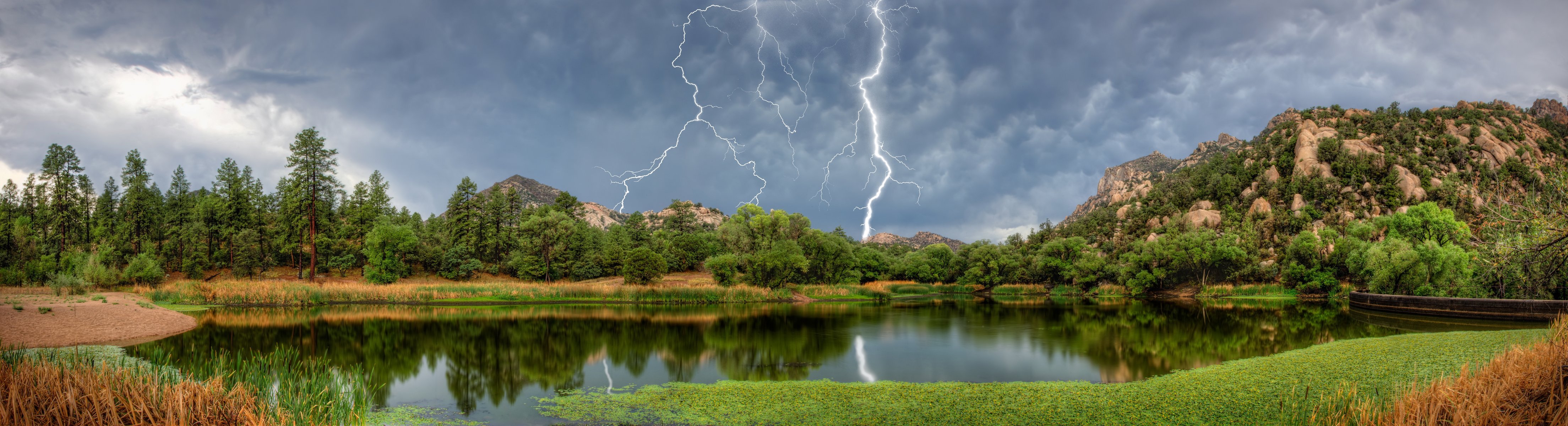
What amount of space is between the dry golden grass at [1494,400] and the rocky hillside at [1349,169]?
67608mm

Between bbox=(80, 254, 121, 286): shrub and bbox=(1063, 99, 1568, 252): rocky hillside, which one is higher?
bbox=(1063, 99, 1568, 252): rocky hillside

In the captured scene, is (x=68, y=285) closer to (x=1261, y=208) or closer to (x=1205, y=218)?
(x=1205, y=218)

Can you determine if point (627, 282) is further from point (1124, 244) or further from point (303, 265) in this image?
point (1124, 244)

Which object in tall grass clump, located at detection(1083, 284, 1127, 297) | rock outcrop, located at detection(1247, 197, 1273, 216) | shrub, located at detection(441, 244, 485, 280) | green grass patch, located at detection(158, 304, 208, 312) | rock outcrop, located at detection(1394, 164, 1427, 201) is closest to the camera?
green grass patch, located at detection(158, 304, 208, 312)

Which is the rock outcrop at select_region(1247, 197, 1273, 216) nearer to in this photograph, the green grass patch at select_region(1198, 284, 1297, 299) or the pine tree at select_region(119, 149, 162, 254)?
the green grass patch at select_region(1198, 284, 1297, 299)

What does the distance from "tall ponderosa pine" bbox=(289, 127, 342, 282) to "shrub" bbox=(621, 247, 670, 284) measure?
25431 mm

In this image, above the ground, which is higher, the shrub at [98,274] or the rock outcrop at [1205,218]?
the rock outcrop at [1205,218]

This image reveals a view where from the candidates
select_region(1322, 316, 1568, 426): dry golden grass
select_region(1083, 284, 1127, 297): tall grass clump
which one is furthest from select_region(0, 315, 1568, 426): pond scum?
select_region(1083, 284, 1127, 297): tall grass clump

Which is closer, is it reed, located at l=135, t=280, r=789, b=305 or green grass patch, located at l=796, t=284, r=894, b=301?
reed, located at l=135, t=280, r=789, b=305

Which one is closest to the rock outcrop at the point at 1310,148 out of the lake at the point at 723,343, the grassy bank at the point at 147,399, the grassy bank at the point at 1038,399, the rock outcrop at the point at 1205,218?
the rock outcrop at the point at 1205,218

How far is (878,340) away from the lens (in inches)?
935

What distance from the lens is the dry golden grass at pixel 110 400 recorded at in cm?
623

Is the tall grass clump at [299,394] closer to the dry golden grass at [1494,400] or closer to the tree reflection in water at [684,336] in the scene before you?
the tree reflection in water at [684,336]

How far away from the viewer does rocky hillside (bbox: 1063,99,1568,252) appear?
66.9 m
